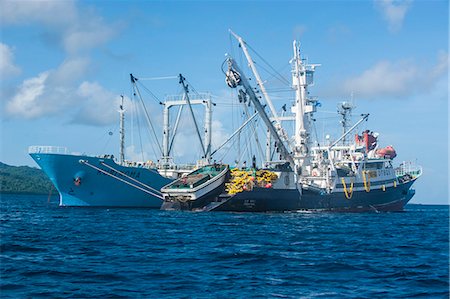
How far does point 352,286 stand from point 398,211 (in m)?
75.0

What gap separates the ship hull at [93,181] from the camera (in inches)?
3041

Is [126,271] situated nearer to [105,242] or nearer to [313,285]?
[313,285]

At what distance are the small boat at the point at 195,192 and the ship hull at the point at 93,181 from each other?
Answer: 11.5 metres

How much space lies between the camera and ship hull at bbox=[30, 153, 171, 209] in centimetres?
7725

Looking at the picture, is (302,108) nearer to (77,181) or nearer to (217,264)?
(77,181)

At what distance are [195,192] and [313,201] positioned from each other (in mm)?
16200

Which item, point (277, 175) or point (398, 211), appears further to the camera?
point (398, 211)

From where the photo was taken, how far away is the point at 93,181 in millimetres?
79375

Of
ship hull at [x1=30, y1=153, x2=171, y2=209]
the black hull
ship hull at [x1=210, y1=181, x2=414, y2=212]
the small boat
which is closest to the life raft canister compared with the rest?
ship hull at [x1=30, y1=153, x2=171, y2=209]

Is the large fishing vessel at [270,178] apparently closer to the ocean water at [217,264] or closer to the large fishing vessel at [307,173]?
the large fishing vessel at [307,173]

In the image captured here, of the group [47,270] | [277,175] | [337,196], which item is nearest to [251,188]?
[277,175]

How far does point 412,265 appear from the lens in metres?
28.0

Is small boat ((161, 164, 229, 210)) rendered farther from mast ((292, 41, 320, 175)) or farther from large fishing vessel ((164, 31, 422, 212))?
mast ((292, 41, 320, 175))

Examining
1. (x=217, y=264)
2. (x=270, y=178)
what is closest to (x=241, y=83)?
(x=270, y=178)
